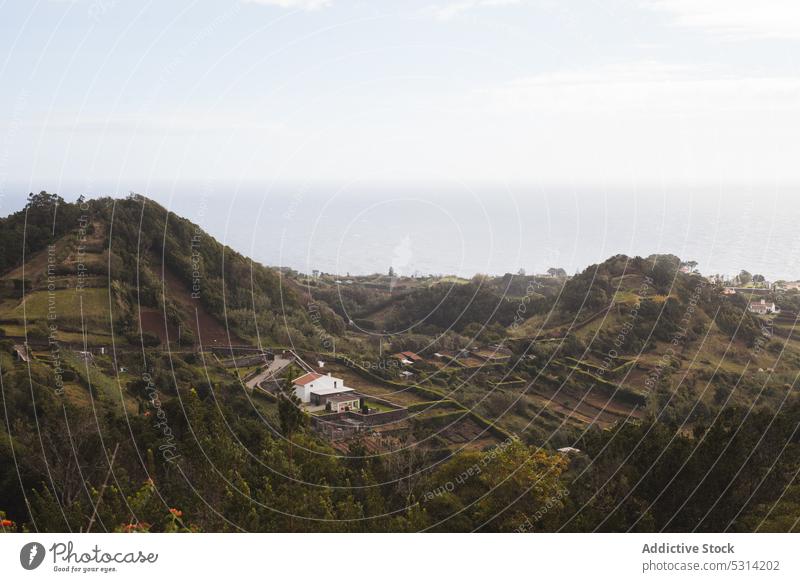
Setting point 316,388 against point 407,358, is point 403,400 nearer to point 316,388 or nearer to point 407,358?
point 316,388

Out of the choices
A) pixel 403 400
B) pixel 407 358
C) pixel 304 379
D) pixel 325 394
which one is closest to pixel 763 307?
pixel 407 358

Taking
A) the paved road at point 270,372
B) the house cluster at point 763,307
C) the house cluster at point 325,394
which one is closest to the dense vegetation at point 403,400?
the house cluster at point 763,307

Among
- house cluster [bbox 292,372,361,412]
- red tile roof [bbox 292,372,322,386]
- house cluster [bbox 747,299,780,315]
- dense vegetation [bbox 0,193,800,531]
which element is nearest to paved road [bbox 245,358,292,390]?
dense vegetation [bbox 0,193,800,531]

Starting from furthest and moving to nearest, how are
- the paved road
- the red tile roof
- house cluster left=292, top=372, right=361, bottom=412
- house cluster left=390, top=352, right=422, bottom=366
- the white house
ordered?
house cluster left=390, top=352, right=422, bottom=366 < the paved road < the red tile roof < the white house < house cluster left=292, top=372, right=361, bottom=412

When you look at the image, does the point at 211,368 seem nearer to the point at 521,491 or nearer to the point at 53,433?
the point at 53,433

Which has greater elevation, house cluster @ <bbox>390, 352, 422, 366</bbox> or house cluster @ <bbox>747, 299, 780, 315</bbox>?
house cluster @ <bbox>747, 299, 780, 315</bbox>

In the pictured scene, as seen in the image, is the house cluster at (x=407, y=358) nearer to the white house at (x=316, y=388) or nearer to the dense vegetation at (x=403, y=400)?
the dense vegetation at (x=403, y=400)

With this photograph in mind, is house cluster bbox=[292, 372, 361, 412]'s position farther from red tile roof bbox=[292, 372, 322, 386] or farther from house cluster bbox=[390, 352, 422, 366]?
house cluster bbox=[390, 352, 422, 366]
